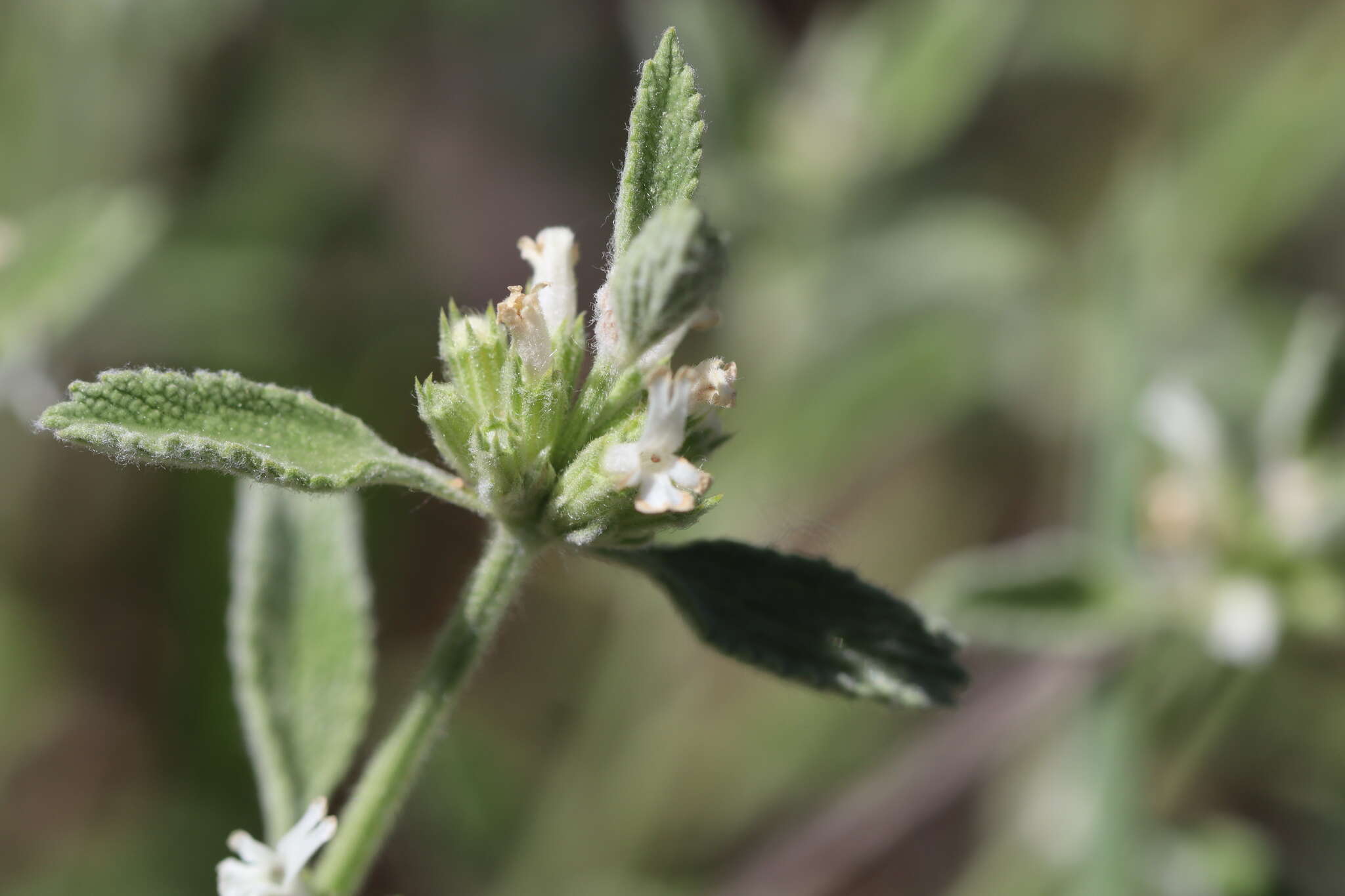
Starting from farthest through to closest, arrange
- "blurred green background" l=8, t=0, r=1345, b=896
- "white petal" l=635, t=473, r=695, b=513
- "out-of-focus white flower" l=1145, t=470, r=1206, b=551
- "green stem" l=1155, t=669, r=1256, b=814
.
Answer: "green stem" l=1155, t=669, r=1256, b=814 → "blurred green background" l=8, t=0, r=1345, b=896 → "out-of-focus white flower" l=1145, t=470, r=1206, b=551 → "white petal" l=635, t=473, r=695, b=513

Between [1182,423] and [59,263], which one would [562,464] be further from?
[1182,423]

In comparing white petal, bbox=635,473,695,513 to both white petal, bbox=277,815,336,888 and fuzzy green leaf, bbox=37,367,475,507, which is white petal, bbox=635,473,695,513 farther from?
white petal, bbox=277,815,336,888

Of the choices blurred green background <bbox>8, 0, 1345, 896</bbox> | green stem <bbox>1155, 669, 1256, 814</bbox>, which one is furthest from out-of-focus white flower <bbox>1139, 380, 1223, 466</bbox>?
green stem <bbox>1155, 669, 1256, 814</bbox>

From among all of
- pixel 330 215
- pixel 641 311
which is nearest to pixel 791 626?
pixel 641 311

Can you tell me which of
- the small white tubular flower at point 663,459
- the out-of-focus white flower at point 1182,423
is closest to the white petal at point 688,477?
the small white tubular flower at point 663,459

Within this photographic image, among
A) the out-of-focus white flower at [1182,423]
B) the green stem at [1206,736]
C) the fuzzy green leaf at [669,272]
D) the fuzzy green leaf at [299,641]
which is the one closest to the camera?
the fuzzy green leaf at [669,272]

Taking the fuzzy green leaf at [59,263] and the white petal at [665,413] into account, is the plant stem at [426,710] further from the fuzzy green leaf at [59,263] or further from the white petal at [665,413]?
the fuzzy green leaf at [59,263]

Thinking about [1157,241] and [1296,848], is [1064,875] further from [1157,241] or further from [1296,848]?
[1157,241]
